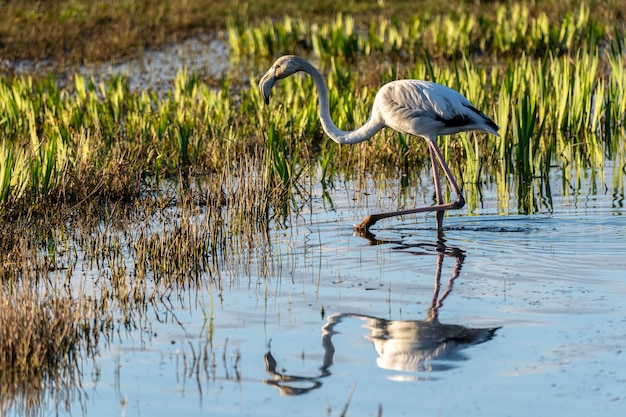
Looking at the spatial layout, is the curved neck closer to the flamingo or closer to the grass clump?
the flamingo

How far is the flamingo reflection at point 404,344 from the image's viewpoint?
444cm

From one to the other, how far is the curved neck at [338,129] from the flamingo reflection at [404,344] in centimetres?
223

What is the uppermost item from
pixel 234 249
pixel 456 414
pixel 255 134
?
pixel 255 134

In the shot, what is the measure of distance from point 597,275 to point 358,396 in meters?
2.30

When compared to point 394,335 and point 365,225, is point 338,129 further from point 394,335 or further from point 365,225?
point 394,335

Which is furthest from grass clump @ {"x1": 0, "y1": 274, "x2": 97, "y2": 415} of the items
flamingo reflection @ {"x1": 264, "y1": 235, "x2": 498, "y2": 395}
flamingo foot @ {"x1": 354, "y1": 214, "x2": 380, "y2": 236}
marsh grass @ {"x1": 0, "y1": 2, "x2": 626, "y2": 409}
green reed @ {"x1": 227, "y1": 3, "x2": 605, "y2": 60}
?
green reed @ {"x1": 227, "y1": 3, "x2": 605, "y2": 60}

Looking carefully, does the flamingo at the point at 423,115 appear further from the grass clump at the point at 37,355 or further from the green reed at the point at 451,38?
the green reed at the point at 451,38

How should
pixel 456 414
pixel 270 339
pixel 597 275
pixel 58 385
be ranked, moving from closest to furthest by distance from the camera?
pixel 456 414, pixel 58 385, pixel 270 339, pixel 597 275

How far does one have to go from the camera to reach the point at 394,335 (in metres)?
4.95

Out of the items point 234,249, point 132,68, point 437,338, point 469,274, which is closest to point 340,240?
point 234,249

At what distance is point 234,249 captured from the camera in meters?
6.84

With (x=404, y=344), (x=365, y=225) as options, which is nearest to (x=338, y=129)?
(x=365, y=225)

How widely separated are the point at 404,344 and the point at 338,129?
311 centimetres

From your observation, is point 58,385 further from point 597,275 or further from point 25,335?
point 597,275
